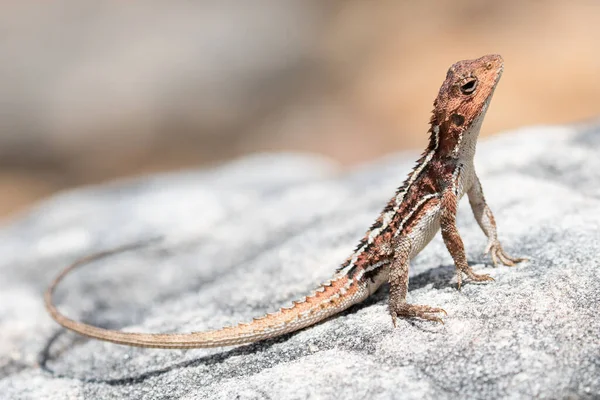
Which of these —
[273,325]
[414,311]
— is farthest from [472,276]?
[273,325]

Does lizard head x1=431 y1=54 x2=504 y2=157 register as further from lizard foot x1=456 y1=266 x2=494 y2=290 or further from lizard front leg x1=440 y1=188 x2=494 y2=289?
lizard foot x1=456 y1=266 x2=494 y2=290

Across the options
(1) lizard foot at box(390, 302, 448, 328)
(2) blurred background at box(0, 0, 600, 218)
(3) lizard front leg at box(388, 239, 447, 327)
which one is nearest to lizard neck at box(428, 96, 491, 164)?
(3) lizard front leg at box(388, 239, 447, 327)

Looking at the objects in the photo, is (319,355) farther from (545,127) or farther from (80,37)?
(80,37)

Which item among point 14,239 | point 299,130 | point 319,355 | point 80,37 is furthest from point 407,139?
point 319,355

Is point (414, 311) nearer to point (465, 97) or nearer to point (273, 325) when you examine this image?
point (273, 325)

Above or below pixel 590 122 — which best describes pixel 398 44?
above

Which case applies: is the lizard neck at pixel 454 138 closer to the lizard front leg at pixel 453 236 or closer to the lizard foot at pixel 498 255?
the lizard front leg at pixel 453 236

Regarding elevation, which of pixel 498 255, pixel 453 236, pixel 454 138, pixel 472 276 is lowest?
pixel 472 276
